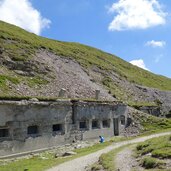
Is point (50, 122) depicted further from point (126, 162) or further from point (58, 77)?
point (58, 77)

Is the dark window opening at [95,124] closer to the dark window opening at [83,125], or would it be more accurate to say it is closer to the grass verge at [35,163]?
the dark window opening at [83,125]

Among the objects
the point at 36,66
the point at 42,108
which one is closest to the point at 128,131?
the point at 42,108

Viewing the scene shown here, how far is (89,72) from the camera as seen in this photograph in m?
65.7

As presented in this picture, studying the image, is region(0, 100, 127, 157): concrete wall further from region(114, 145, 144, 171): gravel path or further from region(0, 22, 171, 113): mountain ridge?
region(0, 22, 171, 113): mountain ridge

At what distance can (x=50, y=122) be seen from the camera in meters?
32.2

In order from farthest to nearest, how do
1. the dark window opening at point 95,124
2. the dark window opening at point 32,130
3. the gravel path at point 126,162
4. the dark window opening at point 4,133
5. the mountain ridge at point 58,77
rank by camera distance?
the mountain ridge at point 58,77, the dark window opening at point 95,124, the dark window opening at point 32,130, the dark window opening at point 4,133, the gravel path at point 126,162

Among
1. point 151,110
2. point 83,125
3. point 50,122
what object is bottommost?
point 83,125

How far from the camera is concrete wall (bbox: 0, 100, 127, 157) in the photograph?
1126 inches

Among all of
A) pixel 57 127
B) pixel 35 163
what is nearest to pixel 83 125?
pixel 57 127

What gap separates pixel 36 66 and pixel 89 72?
45.4 ft

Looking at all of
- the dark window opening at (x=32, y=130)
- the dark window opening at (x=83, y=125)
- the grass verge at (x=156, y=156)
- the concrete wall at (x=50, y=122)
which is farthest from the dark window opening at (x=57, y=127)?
the grass verge at (x=156, y=156)

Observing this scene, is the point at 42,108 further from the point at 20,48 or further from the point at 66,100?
the point at 20,48

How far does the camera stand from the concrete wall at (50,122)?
93.8 ft

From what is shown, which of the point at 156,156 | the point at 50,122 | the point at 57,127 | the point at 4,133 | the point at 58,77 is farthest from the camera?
the point at 58,77
